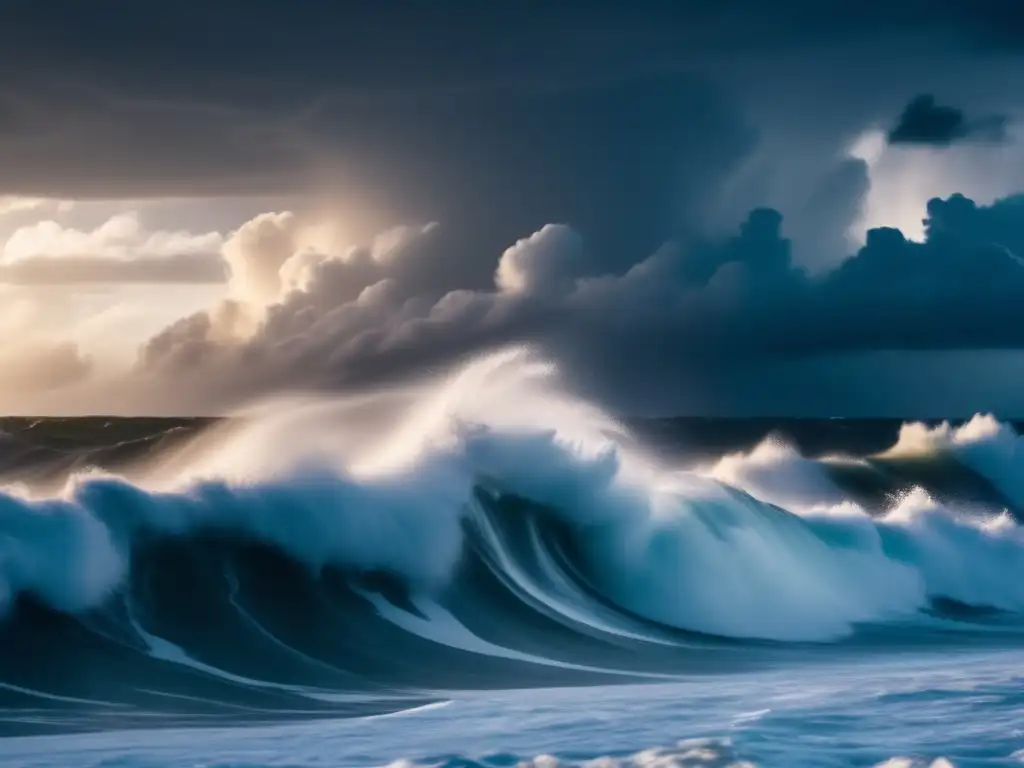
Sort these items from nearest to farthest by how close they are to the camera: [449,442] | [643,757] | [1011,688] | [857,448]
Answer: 1. [643,757]
2. [1011,688]
3. [449,442]
4. [857,448]

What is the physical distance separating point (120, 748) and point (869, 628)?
30.2 feet

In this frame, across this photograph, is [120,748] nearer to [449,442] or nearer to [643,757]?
[643,757]

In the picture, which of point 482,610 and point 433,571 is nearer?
point 482,610

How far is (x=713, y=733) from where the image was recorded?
10.6m

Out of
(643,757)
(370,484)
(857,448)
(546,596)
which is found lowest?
(643,757)

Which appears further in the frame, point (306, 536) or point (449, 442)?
point (449, 442)

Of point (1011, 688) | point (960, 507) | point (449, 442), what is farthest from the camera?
point (960, 507)

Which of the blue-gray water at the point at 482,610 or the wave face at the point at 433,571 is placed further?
the wave face at the point at 433,571

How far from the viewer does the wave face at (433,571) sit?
1338 cm

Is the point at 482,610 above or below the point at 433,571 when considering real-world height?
below

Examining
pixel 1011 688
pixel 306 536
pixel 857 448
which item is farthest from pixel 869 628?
pixel 857 448

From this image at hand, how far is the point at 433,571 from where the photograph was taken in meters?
16.8

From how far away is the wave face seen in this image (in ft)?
43.9

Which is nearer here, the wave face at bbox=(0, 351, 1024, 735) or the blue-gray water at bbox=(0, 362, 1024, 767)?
the blue-gray water at bbox=(0, 362, 1024, 767)
